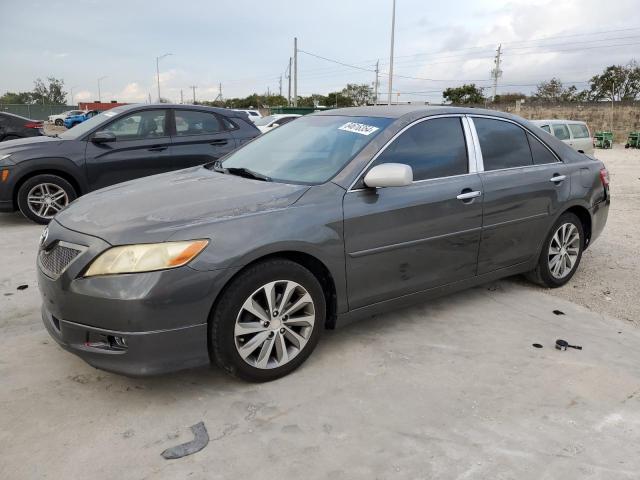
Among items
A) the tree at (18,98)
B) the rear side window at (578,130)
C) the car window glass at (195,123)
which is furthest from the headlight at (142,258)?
the tree at (18,98)

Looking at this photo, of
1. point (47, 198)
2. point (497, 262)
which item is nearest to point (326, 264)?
point (497, 262)

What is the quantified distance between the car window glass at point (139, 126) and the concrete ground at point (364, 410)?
3.86m

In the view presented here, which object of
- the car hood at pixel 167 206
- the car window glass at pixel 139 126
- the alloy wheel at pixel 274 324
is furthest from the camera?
the car window glass at pixel 139 126

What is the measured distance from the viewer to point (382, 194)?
10.8 ft

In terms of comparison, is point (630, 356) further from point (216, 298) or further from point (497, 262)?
point (216, 298)

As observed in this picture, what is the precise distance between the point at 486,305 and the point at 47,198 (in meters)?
5.65

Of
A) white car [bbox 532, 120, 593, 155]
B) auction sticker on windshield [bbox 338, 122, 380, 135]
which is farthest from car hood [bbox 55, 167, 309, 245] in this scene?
white car [bbox 532, 120, 593, 155]

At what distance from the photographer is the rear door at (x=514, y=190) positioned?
154 inches

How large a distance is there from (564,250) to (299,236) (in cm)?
282

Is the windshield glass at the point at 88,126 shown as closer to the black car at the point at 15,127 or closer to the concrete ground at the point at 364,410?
the concrete ground at the point at 364,410

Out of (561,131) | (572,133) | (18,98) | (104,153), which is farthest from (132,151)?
(18,98)

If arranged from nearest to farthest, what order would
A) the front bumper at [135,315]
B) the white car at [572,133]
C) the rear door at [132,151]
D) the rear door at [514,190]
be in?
1. the front bumper at [135,315]
2. the rear door at [514,190]
3. the rear door at [132,151]
4. the white car at [572,133]

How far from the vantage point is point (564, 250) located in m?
4.60

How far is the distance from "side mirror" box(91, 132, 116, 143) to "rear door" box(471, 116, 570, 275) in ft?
16.0
